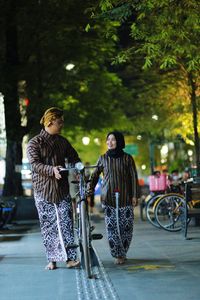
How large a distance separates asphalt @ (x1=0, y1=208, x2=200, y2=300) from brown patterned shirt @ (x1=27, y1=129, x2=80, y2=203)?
3.14 ft

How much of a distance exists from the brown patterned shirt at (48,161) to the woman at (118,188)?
29.3 inches

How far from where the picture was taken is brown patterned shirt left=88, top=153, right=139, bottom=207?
1102 centimetres

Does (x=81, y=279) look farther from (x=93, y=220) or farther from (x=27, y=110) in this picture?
(x=27, y=110)

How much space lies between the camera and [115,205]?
36.1ft

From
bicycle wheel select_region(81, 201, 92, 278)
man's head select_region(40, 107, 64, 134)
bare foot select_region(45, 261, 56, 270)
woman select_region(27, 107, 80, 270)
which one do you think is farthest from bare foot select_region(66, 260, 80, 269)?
man's head select_region(40, 107, 64, 134)

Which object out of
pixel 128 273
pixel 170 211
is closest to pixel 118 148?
pixel 128 273

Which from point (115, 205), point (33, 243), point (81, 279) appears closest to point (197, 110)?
point (33, 243)

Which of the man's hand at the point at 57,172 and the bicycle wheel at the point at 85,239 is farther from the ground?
the man's hand at the point at 57,172

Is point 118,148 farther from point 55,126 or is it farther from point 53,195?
point 53,195

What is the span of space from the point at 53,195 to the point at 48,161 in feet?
1.44

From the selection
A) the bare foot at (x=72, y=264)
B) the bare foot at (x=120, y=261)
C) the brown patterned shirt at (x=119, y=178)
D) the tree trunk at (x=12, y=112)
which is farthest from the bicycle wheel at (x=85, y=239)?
the tree trunk at (x=12, y=112)

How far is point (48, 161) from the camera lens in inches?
404

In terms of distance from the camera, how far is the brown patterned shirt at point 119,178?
11.0m

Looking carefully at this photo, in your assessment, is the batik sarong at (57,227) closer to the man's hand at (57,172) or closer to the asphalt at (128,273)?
the asphalt at (128,273)
